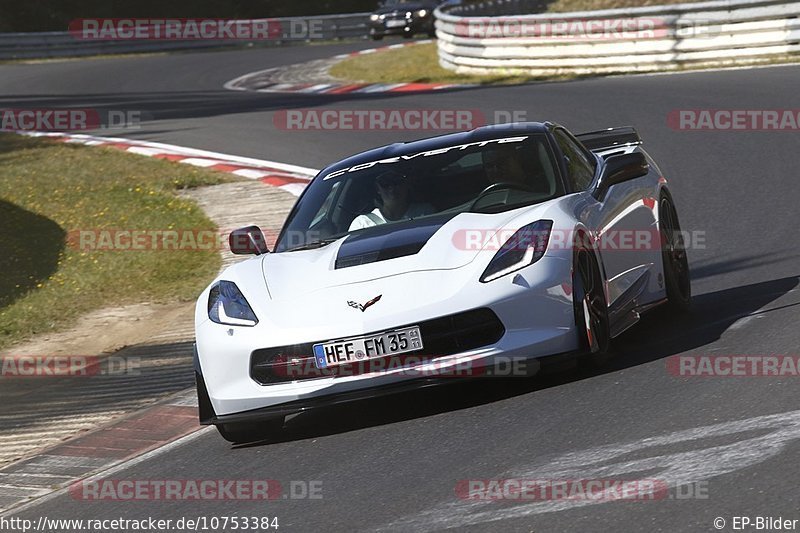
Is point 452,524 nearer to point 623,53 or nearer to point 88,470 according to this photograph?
point 88,470

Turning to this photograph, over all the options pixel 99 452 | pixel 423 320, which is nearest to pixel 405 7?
pixel 99 452

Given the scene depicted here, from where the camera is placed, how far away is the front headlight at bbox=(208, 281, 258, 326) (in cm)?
647

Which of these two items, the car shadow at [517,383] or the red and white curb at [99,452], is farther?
the car shadow at [517,383]

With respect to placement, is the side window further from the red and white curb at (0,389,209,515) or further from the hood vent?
the red and white curb at (0,389,209,515)

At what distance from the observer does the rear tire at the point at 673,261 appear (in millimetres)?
7852

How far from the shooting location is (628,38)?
22.3 metres

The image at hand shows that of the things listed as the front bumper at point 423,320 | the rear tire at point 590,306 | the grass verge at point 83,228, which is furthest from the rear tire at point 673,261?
the grass verge at point 83,228

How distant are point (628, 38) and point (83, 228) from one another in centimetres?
1132

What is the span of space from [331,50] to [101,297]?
24524mm

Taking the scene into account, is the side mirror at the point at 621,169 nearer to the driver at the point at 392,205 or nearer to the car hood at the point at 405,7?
the driver at the point at 392,205

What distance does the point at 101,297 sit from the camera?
11.3 meters

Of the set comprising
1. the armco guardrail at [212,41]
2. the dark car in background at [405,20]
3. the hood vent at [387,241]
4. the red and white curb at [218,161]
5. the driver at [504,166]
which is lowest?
the armco guardrail at [212,41]

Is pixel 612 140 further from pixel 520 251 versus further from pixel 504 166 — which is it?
pixel 520 251

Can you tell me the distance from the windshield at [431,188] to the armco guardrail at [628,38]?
45.8ft
